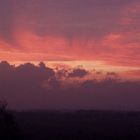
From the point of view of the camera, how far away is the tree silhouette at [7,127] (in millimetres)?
49875

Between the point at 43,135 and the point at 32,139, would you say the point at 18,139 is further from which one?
the point at 43,135

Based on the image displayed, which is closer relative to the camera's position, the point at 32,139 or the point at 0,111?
the point at 0,111

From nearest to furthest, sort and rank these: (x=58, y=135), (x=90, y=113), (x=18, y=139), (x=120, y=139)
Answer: (x=18, y=139), (x=120, y=139), (x=58, y=135), (x=90, y=113)

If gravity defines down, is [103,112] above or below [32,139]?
above

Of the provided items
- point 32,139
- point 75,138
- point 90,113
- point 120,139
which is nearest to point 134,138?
point 120,139

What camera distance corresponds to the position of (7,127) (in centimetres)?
5003

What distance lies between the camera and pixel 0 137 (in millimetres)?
49938

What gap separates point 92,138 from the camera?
85.6 m

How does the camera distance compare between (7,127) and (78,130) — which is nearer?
(7,127)

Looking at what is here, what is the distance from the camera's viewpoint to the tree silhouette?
49875mm

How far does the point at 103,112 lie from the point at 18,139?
149317 mm

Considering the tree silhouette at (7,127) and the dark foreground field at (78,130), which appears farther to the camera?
the dark foreground field at (78,130)

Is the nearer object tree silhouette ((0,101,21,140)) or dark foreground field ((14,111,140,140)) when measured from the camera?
tree silhouette ((0,101,21,140))

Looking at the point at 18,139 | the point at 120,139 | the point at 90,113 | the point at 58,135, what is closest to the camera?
the point at 18,139
